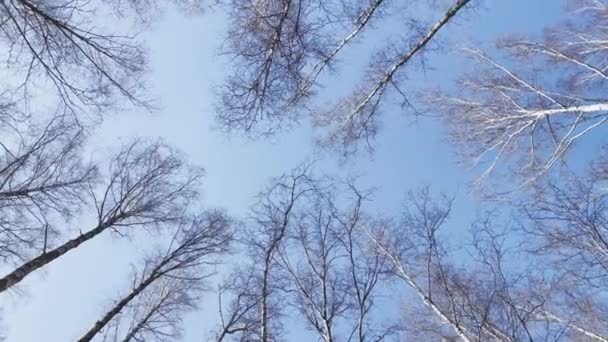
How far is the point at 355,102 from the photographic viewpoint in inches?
277

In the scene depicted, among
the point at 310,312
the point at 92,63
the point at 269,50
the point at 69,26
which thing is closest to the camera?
the point at 69,26

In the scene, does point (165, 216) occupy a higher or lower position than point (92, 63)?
higher

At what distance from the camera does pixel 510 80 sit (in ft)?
27.9

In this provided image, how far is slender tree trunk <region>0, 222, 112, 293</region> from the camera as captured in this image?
248 inches

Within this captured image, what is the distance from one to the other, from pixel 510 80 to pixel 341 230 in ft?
15.2

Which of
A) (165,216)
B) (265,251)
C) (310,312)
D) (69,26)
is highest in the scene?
(165,216)

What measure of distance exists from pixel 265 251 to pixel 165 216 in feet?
11.6

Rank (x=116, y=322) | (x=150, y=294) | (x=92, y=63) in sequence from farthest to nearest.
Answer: (x=150, y=294), (x=116, y=322), (x=92, y=63)

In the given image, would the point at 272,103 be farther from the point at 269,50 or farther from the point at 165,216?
the point at 165,216

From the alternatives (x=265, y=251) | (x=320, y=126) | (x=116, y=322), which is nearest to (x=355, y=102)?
(x=320, y=126)

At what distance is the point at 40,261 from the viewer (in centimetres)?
689

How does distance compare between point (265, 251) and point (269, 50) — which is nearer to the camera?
point (269, 50)

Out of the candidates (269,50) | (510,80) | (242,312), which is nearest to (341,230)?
(242,312)

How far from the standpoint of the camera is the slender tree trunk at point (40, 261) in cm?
630
